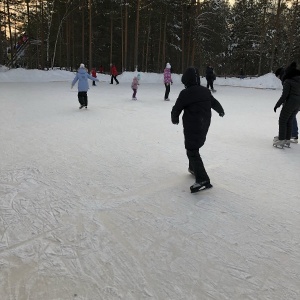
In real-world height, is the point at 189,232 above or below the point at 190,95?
below

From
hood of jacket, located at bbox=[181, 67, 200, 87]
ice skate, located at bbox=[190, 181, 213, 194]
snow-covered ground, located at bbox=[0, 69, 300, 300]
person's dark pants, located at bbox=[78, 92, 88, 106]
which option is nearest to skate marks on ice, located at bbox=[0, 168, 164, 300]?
snow-covered ground, located at bbox=[0, 69, 300, 300]

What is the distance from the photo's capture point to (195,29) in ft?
97.0

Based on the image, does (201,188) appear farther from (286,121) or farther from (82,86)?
(82,86)

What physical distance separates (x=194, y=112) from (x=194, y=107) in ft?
0.19

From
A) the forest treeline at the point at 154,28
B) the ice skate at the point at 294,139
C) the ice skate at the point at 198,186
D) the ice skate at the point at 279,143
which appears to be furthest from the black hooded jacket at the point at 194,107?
the forest treeline at the point at 154,28

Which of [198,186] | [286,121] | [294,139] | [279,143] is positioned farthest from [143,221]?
[294,139]

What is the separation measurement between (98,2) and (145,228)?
3407cm

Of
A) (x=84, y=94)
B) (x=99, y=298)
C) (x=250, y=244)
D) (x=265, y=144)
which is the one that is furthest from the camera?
(x=84, y=94)

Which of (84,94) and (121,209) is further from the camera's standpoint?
(84,94)

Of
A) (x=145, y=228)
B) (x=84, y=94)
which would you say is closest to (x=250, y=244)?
(x=145, y=228)

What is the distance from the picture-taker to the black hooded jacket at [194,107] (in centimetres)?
353

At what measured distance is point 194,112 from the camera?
357 centimetres

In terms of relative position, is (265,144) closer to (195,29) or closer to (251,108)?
(251,108)

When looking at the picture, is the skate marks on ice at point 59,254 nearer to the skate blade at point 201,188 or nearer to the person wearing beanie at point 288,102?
the skate blade at point 201,188
